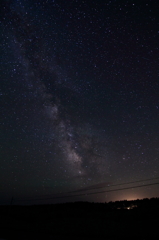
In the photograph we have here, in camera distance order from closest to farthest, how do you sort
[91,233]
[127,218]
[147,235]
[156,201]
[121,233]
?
[147,235] → [121,233] → [91,233] → [127,218] → [156,201]

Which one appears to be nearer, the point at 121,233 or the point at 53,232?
the point at 121,233

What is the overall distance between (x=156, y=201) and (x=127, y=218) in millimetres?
9303

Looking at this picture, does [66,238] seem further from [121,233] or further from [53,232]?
[121,233]

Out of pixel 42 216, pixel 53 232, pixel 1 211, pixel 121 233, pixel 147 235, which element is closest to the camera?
pixel 147 235

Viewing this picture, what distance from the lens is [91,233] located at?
527 inches

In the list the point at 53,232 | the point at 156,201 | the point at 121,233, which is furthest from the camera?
the point at 156,201

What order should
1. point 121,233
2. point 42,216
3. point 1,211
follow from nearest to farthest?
point 121,233, point 42,216, point 1,211

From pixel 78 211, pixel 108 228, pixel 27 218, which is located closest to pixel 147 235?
pixel 108 228

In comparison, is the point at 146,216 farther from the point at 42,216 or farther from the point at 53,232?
the point at 42,216

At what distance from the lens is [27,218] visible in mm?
28375

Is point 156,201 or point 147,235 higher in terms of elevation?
point 156,201

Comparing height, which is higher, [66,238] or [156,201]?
[156,201]

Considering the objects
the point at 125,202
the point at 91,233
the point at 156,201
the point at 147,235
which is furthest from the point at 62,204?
the point at 147,235

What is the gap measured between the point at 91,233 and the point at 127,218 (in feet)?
17.3
